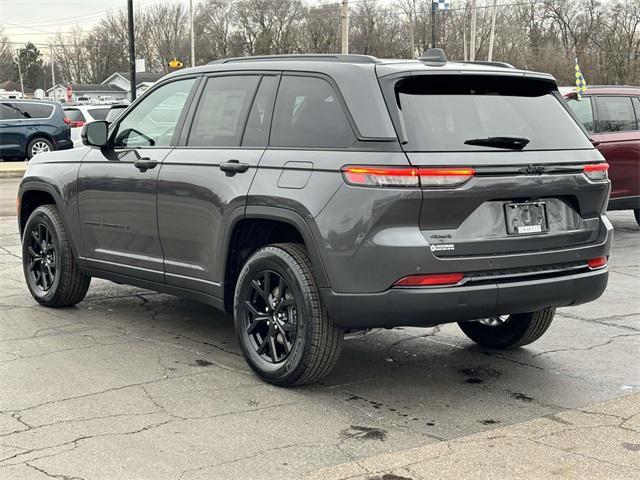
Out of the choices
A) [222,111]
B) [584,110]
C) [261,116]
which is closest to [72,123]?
[584,110]

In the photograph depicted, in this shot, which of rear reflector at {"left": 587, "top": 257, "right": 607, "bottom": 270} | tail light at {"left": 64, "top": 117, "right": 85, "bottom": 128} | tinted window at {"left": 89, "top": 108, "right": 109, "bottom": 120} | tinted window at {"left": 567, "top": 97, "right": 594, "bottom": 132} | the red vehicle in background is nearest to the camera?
rear reflector at {"left": 587, "top": 257, "right": 607, "bottom": 270}

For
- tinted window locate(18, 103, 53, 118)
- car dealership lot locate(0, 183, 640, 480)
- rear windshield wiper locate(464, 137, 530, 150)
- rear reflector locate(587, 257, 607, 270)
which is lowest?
car dealership lot locate(0, 183, 640, 480)

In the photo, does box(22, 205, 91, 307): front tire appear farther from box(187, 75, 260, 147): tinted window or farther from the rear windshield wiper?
the rear windshield wiper

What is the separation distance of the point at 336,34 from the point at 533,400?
3253 inches

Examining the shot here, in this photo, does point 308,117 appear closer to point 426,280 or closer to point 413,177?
point 413,177

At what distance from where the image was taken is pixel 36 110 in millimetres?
23297

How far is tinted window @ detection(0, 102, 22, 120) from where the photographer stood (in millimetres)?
22984

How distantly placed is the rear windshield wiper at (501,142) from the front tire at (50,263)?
3.51 metres

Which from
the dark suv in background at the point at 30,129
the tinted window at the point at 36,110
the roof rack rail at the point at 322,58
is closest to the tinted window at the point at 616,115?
the roof rack rail at the point at 322,58

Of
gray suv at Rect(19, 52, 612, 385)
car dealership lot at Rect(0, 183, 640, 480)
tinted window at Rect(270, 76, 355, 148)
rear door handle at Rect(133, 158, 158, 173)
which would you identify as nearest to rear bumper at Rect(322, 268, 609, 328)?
gray suv at Rect(19, 52, 612, 385)

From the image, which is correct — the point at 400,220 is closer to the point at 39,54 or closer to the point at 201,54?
the point at 201,54

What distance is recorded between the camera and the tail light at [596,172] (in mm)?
4895

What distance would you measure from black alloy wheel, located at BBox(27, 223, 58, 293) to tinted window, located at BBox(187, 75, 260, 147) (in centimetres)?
194

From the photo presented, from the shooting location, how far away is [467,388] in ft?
16.3
